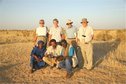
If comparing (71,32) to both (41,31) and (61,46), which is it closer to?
(61,46)

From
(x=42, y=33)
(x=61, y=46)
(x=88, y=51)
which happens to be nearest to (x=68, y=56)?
(x=61, y=46)

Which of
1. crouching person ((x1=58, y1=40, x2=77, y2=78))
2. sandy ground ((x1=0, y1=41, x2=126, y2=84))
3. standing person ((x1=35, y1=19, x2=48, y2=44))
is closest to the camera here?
sandy ground ((x1=0, y1=41, x2=126, y2=84))

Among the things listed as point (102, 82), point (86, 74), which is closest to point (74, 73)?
point (86, 74)

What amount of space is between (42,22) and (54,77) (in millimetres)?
2274

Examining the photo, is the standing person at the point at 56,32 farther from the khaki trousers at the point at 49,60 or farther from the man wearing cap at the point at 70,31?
the khaki trousers at the point at 49,60

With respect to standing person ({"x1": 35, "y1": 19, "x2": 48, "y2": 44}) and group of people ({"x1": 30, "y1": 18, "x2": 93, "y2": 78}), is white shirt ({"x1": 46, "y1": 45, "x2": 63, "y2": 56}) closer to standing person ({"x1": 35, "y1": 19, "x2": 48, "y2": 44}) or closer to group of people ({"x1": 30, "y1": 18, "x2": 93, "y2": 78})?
group of people ({"x1": 30, "y1": 18, "x2": 93, "y2": 78})

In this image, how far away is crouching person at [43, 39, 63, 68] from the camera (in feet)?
35.8

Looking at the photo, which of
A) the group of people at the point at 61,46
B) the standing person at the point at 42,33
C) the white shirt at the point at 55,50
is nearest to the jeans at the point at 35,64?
the group of people at the point at 61,46

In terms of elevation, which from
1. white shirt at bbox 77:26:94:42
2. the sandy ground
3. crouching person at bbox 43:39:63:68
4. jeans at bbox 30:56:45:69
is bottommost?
the sandy ground

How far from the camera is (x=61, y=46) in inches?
436

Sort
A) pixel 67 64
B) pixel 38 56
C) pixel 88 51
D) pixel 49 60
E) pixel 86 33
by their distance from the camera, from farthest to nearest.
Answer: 1. pixel 88 51
2. pixel 86 33
3. pixel 38 56
4. pixel 49 60
5. pixel 67 64

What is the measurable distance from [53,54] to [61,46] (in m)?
0.41

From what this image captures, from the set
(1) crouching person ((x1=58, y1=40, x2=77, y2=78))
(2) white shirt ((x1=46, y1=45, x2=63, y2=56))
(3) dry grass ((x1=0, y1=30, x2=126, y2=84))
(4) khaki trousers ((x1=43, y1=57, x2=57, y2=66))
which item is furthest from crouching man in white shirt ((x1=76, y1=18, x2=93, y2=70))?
(4) khaki trousers ((x1=43, y1=57, x2=57, y2=66))

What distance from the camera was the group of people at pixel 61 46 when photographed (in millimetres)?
10930
